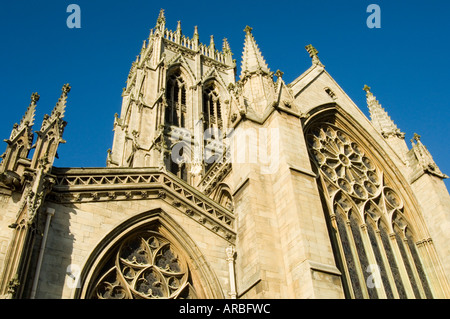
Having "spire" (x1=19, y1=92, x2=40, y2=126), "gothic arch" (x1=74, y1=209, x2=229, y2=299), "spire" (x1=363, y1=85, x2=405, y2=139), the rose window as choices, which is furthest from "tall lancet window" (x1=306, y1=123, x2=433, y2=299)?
"spire" (x1=19, y1=92, x2=40, y2=126)

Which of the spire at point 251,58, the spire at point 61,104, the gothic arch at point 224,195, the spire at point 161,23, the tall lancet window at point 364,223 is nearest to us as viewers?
the spire at point 61,104

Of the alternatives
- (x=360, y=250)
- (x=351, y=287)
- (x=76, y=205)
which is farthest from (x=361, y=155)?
(x=76, y=205)

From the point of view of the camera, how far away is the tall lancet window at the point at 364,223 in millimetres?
13828

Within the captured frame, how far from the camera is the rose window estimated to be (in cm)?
1074

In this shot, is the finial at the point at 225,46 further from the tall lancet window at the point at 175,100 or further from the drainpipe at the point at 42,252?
the drainpipe at the point at 42,252

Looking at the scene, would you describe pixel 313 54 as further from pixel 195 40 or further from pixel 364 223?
pixel 195 40

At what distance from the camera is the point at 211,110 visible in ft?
112

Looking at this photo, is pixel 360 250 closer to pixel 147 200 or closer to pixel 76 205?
pixel 147 200

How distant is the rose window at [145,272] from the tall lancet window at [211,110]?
19781mm

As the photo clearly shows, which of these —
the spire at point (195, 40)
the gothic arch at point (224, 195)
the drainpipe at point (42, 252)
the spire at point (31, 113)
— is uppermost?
the spire at point (195, 40)

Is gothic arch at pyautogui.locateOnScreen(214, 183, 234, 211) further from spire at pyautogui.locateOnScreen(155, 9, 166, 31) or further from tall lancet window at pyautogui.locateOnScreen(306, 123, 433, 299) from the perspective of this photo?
spire at pyautogui.locateOnScreen(155, 9, 166, 31)

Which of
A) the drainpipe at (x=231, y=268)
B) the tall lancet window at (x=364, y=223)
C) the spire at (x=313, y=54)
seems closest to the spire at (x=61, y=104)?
the drainpipe at (x=231, y=268)

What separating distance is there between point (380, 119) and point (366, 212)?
6569 mm

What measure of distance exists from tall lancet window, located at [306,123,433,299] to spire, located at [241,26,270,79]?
325cm
